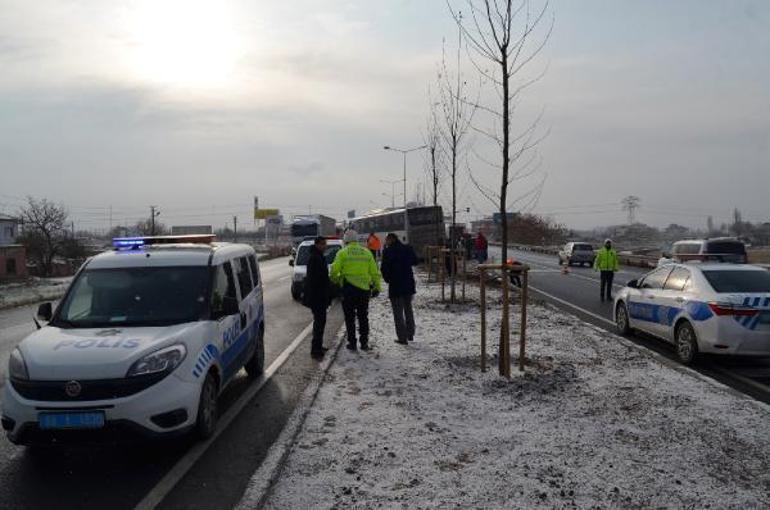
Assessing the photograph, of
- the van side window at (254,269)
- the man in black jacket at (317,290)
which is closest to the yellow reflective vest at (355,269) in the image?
the man in black jacket at (317,290)

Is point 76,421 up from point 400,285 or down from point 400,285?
down

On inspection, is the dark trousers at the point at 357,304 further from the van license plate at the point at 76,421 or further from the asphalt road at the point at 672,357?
the van license plate at the point at 76,421

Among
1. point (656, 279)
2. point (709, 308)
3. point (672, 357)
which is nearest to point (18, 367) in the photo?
point (709, 308)

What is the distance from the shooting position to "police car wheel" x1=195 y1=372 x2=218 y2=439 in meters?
5.79

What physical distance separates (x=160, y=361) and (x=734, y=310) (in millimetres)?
7359

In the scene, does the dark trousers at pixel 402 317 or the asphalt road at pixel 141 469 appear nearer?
the asphalt road at pixel 141 469

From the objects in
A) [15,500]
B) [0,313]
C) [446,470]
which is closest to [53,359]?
[15,500]

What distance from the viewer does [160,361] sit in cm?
537

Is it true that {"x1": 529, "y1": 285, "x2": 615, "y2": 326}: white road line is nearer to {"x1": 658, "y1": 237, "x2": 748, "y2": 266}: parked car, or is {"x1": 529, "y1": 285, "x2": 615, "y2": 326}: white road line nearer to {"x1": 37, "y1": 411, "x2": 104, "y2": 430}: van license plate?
{"x1": 658, "y1": 237, "x2": 748, "y2": 266}: parked car

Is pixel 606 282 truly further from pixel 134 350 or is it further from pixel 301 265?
pixel 134 350

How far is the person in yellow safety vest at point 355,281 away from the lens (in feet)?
33.9

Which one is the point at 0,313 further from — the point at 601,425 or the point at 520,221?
the point at 520,221

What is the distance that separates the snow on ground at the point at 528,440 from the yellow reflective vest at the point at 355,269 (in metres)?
1.69

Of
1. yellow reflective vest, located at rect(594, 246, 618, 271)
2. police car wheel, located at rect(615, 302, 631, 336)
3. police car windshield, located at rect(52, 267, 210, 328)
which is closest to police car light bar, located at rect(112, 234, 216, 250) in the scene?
police car windshield, located at rect(52, 267, 210, 328)
